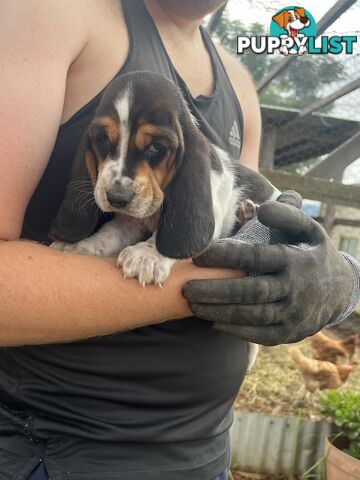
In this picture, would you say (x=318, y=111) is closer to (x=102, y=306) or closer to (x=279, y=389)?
(x=279, y=389)

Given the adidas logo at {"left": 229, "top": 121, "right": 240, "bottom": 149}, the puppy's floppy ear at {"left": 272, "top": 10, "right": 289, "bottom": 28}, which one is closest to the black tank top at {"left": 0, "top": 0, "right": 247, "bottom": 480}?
the adidas logo at {"left": 229, "top": 121, "right": 240, "bottom": 149}

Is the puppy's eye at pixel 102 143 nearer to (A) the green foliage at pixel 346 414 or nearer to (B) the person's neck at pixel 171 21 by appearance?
(B) the person's neck at pixel 171 21

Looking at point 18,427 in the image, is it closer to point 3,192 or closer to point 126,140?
point 3,192

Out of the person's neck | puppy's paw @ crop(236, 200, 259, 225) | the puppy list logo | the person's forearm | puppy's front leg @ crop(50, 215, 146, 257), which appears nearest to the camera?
the person's forearm

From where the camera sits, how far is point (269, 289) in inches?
59.0

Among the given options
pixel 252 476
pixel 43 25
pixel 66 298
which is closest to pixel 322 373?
pixel 252 476

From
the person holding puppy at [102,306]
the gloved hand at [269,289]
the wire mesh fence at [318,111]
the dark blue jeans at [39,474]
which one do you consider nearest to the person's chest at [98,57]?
the person holding puppy at [102,306]

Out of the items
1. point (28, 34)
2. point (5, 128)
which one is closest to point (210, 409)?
point (5, 128)

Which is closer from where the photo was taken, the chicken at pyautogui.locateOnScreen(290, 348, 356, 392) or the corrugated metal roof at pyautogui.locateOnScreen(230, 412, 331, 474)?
the corrugated metal roof at pyautogui.locateOnScreen(230, 412, 331, 474)

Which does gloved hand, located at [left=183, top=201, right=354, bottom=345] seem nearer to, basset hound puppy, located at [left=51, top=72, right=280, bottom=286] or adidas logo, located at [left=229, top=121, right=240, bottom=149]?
basset hound puppy, located at [left=51, top=72, right=280, bottom=286]

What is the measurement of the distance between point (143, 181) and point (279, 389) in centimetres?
363

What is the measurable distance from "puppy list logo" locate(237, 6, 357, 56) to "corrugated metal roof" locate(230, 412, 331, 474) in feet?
9.15

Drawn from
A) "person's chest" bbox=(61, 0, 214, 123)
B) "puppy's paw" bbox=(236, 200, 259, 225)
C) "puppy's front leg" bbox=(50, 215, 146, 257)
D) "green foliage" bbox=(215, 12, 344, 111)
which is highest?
"green foliage" bbox=(215, 12, 344, 111)

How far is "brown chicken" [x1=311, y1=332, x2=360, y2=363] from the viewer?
14.8ft
